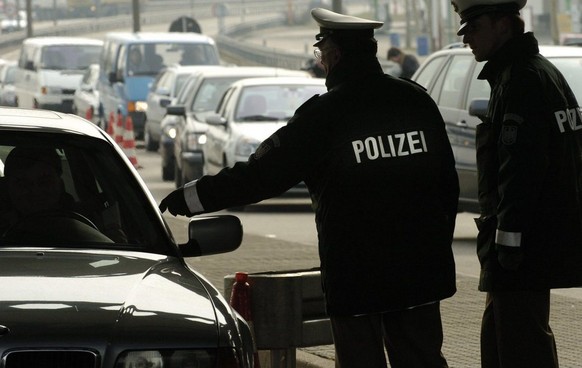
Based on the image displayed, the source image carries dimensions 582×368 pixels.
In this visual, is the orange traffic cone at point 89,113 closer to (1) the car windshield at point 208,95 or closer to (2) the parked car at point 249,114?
(1) the car windshield at point 208,95

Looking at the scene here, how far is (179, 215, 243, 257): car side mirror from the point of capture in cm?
607

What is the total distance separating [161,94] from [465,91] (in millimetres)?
14113

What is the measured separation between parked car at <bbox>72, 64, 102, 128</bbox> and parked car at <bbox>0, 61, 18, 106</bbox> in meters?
12.4

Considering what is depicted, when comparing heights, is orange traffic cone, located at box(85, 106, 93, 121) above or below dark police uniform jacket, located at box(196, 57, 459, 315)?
below

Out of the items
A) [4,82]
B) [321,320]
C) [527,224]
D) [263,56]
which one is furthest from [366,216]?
[263,56]

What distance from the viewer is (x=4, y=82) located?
5522 cm

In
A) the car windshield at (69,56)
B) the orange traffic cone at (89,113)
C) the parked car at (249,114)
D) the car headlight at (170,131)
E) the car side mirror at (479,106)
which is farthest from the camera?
the car windshield at (69,56)

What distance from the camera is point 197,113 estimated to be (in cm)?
2422

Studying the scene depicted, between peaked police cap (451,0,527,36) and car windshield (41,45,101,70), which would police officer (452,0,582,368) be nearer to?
peaked police cap (451,0,527,36)

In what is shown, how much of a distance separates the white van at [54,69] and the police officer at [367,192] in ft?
114

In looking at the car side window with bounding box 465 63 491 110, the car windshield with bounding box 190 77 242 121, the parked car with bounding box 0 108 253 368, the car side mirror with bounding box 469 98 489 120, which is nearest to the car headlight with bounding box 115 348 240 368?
the parked car with bounding box 0 108 253 368

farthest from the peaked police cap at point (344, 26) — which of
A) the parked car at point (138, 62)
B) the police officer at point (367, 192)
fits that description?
the parked car at point (138, 62)

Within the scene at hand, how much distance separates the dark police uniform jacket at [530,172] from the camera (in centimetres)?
611

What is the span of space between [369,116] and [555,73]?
95 cm
